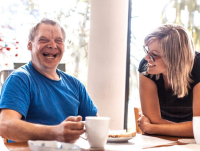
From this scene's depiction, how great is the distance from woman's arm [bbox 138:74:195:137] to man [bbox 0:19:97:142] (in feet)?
0.95

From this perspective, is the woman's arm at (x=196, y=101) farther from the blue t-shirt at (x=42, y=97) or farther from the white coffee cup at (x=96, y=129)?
the white coffee cup at (x=96, y=129)

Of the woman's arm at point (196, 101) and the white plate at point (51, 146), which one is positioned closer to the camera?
the white plate at point (51, 146)

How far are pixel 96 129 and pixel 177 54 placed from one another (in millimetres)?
762

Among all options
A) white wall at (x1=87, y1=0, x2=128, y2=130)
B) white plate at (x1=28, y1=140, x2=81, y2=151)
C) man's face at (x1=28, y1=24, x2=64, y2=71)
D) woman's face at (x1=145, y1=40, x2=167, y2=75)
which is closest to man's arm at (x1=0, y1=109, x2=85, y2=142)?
white plate at (x1=28, y1=140, x2=81, y2=151)

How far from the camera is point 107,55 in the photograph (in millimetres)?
2883

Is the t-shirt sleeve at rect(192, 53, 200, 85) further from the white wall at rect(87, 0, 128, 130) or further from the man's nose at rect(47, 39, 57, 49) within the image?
the white wall at rect(87, 0, 128, 130)

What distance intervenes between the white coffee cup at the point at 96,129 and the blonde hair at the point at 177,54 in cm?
67

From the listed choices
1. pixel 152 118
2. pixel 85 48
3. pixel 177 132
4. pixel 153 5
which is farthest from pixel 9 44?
pixel 177 132

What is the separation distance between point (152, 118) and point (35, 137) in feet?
2.35

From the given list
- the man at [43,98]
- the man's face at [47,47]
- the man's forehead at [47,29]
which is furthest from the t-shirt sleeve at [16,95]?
the man's forehead at [47,29]

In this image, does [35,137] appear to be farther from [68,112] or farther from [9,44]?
[9,44]

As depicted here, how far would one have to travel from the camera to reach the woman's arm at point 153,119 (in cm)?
133

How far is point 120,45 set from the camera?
2.95 meters

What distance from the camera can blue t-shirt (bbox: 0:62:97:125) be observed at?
117cm
